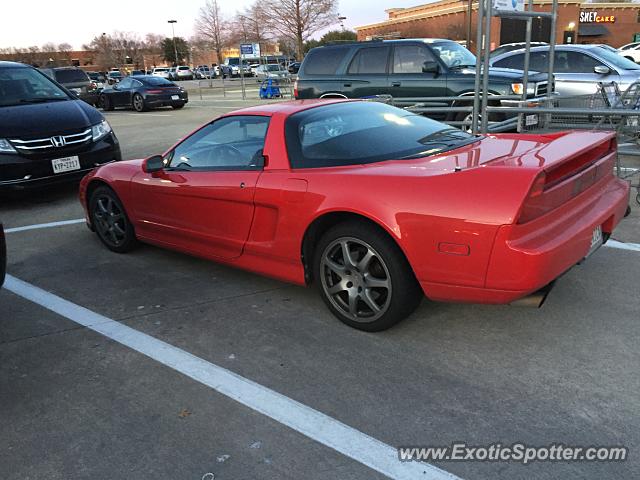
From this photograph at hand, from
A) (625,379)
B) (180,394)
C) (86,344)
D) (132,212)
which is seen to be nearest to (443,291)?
(625,379)

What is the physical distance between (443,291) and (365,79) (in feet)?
25.7

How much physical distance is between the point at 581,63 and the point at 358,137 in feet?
30.3

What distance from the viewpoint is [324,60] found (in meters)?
10.7

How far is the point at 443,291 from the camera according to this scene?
302 centimetres

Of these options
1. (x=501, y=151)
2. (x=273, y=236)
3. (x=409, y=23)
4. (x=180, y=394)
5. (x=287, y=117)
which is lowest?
(x=180, y=394)

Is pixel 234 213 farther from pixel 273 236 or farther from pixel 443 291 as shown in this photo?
pixel 443 291

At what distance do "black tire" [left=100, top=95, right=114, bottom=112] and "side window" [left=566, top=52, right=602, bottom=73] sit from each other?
18.5 meters

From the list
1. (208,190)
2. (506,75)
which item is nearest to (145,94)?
(506,75)

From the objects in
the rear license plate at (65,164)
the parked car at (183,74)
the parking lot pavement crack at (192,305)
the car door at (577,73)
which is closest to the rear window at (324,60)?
the car door at (577,73)

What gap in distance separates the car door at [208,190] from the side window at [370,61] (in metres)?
6.42

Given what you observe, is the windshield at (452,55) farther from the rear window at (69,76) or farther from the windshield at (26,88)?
the rear window at (69,76)

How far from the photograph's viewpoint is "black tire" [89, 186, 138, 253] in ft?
16.7

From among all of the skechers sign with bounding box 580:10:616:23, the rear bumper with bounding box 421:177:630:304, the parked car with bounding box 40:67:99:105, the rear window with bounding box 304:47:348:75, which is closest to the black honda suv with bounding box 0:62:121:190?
the rear window with bounding box 304:47:348:75

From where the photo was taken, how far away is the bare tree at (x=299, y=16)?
42625 millimetres
